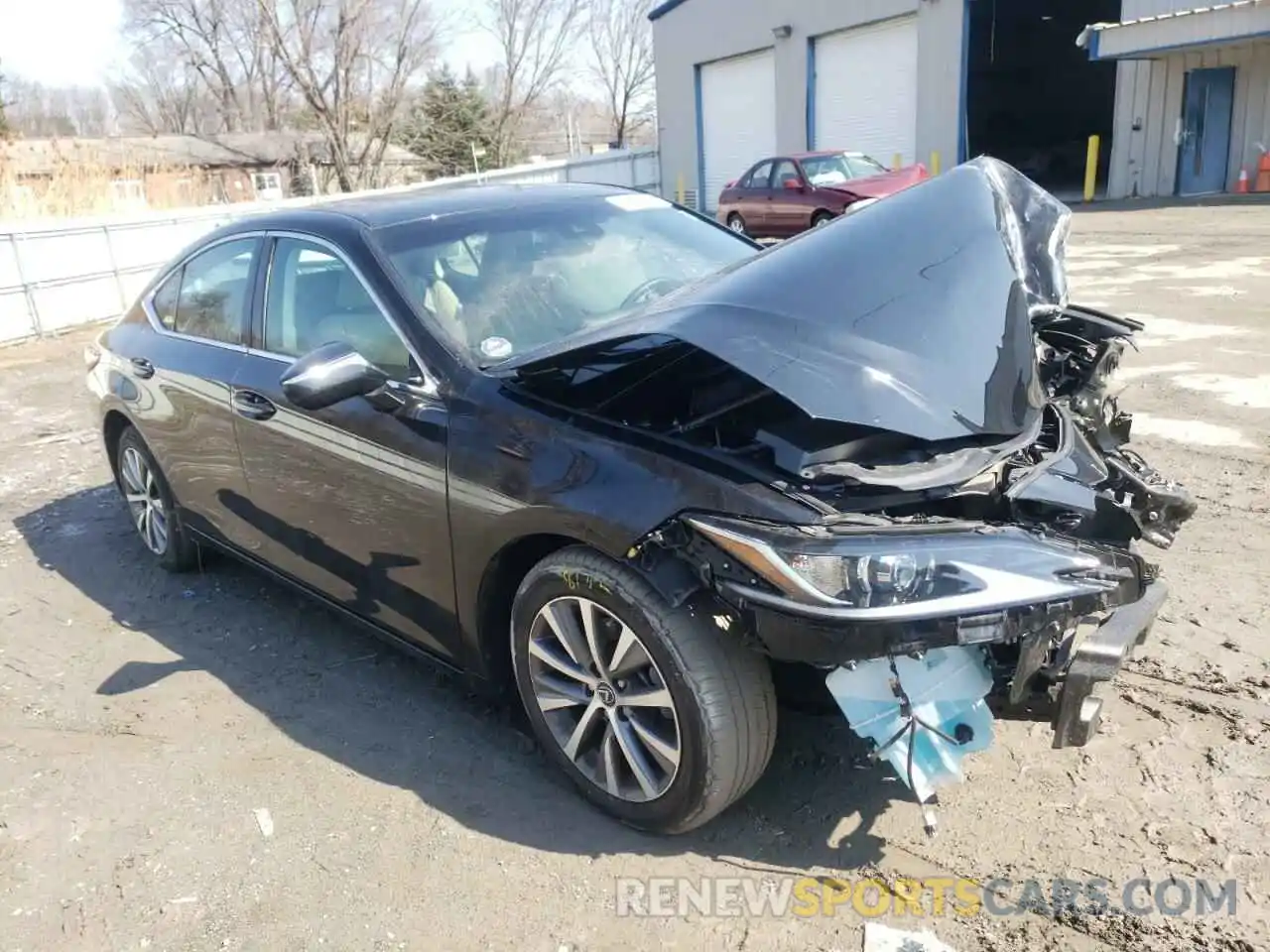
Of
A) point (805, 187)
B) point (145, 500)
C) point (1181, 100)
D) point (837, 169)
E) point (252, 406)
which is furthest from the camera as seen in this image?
point (1181, 100)

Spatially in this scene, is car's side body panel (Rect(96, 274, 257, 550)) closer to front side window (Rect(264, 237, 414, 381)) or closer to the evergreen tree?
front side window (Rect(264, 237, 414, 381))

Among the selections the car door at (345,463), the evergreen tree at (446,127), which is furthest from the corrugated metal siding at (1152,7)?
the evergreen tree at (446,127)

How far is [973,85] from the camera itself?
26.0 metres

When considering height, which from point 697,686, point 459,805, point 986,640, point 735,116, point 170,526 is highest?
point 735,116

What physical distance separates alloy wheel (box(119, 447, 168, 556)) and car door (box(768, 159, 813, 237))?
13.3m

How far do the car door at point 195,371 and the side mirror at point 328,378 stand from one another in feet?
3.84

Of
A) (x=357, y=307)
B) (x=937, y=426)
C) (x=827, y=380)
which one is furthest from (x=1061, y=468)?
(x=357, y=307)

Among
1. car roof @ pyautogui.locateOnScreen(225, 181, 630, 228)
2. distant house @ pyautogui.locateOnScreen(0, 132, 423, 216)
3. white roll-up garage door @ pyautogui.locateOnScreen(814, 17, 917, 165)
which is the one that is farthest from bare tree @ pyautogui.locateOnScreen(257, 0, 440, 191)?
car roof @ pyautogui.locateOnScreen(225, 181, 630, 228)

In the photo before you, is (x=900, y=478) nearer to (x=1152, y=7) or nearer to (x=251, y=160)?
(x=1152, y=7)

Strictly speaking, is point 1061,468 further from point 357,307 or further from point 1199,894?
point 357,307

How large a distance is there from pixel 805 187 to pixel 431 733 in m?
15.0

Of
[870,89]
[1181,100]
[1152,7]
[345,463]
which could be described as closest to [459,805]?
[345,463]

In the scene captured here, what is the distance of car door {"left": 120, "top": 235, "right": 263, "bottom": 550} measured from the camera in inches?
160

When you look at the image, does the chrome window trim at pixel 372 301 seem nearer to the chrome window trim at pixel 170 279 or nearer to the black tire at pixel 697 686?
the chrome window trim at pixel 170 279
